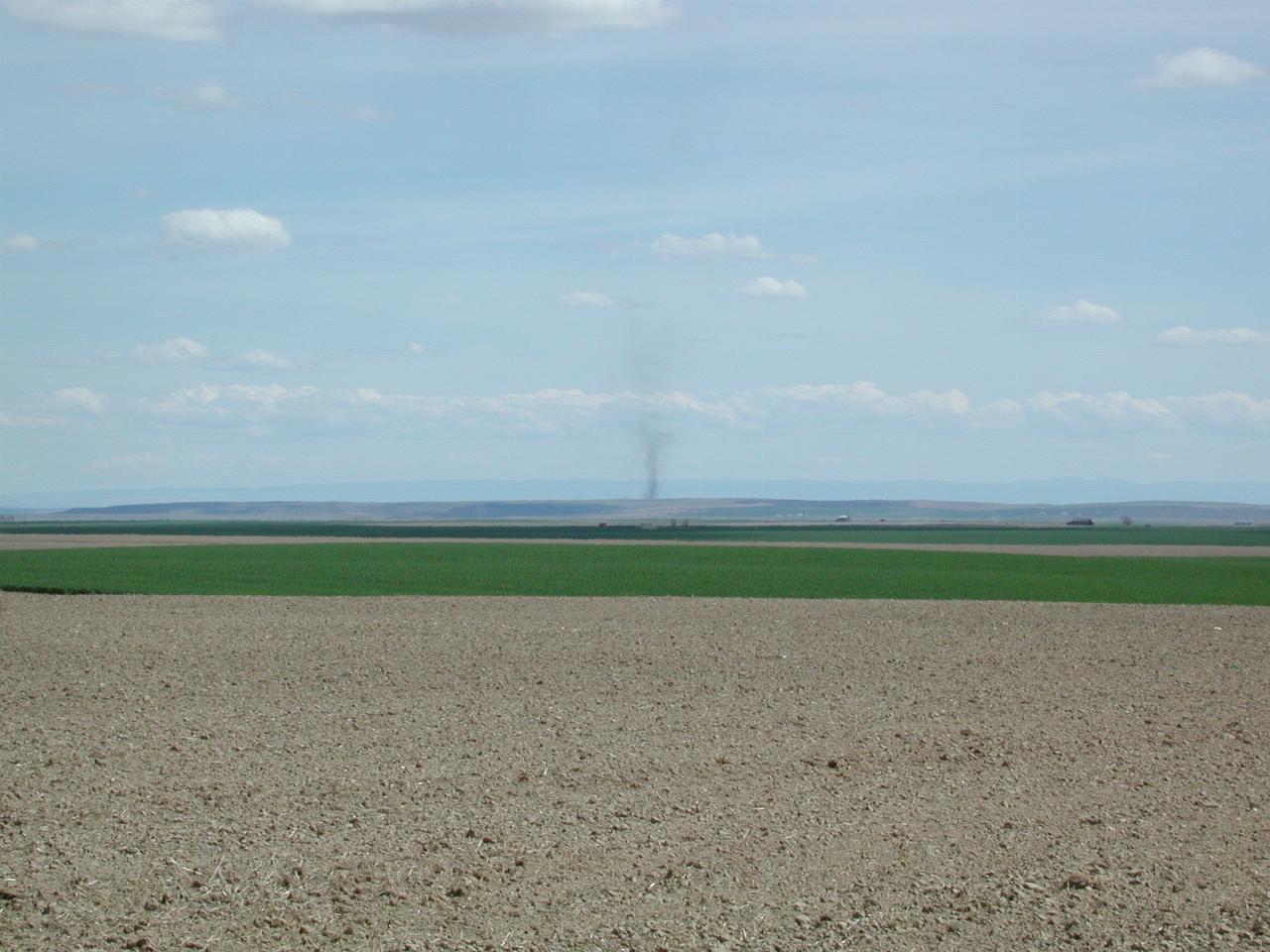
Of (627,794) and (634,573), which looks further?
(634,573)

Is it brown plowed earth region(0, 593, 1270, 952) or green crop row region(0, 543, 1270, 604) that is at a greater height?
green crop row region(0, 543, 1270, 604)

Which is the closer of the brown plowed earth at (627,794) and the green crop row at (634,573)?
the brown plowed earth at (627,794)

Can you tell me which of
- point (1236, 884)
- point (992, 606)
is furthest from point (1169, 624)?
point (1236, 884)

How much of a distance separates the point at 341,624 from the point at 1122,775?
16.7 metres

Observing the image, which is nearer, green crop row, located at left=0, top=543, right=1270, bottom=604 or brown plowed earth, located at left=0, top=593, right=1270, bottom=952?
brown plowed earth, located at left=0, top=593, right=1270, bottom=952

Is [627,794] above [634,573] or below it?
below

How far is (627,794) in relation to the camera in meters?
13.0

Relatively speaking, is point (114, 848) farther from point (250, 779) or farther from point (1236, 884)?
point (1236, 884)

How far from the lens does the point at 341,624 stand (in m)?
27.6

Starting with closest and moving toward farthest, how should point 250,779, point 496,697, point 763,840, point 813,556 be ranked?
point 763,840, point 250,779, point 496,697, point 813,556

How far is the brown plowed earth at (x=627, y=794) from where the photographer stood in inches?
367

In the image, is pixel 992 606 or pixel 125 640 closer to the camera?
pixel 125 640

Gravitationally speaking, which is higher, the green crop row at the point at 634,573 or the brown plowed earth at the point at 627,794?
the green crop row at the point at 634,573

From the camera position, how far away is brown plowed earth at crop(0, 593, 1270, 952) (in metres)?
9.33
